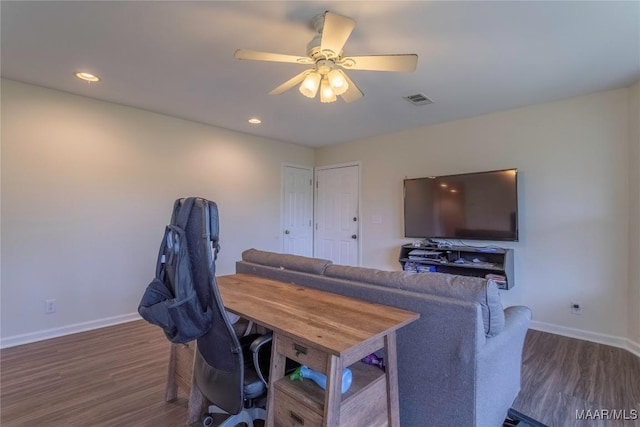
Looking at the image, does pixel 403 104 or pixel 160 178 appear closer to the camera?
pixel 403 104

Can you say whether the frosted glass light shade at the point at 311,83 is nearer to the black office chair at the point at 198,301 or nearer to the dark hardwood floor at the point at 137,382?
the black office chair at the point at 198,301

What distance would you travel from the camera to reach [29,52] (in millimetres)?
2336

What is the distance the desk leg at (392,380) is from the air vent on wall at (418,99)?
2516 mm

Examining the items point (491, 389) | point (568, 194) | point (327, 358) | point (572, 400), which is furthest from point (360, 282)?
point (568, 194)

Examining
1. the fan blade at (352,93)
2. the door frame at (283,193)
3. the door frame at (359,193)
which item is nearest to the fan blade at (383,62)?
the fan blade at (352,93)

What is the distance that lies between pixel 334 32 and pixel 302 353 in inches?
62.4

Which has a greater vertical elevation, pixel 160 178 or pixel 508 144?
pixel 508 144

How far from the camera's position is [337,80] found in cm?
194

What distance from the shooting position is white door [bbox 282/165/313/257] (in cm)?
518

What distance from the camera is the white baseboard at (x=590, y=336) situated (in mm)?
2760

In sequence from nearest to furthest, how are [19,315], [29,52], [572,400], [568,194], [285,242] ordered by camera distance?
[572,400] → [29,52] → [19,315] → [568,194] → [285,242]

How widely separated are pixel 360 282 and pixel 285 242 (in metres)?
3.47

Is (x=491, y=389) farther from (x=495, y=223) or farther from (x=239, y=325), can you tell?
(x=495, y=223)

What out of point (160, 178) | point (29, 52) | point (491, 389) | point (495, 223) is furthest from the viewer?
point (160, 178)
